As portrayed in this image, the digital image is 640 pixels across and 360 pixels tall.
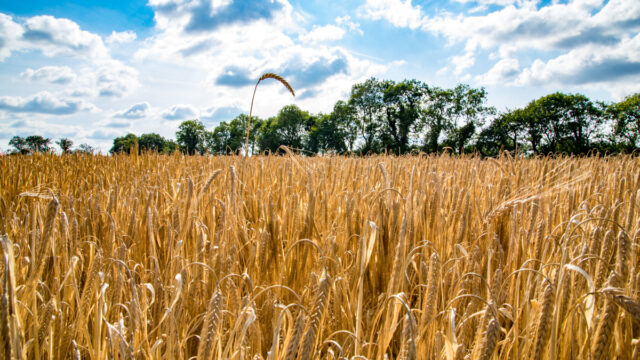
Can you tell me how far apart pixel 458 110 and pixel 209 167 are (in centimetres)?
4232

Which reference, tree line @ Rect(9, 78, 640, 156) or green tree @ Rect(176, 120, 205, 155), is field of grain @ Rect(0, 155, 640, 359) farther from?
green tree @ Rect(176, 120, 205, 155)

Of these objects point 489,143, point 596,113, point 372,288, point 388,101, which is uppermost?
point 388,101

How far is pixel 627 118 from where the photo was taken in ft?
91.8

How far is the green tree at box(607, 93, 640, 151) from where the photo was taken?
23.9 m

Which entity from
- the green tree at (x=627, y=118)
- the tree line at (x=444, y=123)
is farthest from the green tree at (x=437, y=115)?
the green tree at (x=627, y=118)

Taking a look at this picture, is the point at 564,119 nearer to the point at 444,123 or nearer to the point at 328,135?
the point at 444,123

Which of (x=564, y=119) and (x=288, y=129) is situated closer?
(x=564, y=119)

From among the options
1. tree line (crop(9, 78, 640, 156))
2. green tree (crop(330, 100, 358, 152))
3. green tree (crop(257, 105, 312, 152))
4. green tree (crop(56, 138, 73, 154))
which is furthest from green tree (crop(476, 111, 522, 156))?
green tree (crop(56, 138, 73, 154))

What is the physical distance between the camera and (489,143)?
36.2m

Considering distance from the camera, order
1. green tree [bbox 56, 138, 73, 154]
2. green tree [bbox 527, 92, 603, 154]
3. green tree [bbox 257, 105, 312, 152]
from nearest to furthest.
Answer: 1. green tree [bbox 56, 138, 73, 154]
2. green tree [bbox 527, 92, 603, 154]
3. green tree [bbox 257, 105, 312, 152]

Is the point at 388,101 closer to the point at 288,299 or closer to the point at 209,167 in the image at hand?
the point at 209,167

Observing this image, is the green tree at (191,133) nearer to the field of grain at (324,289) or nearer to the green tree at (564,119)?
the green tree at (564,119)

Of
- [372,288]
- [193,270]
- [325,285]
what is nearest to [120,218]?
[193,270]

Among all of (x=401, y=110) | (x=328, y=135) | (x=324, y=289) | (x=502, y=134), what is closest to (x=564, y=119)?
(x=502, y=134)
